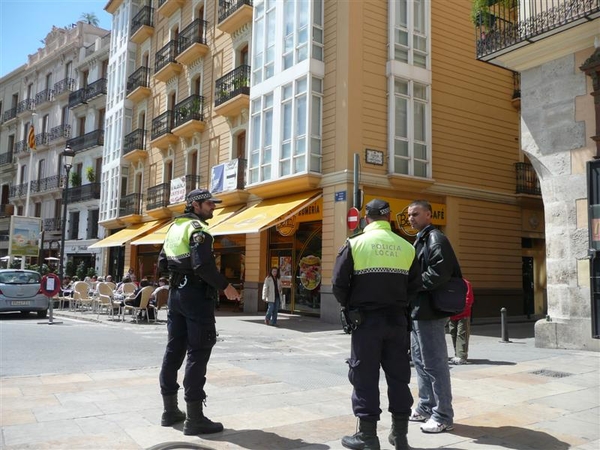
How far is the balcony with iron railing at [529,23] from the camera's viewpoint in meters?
10.0

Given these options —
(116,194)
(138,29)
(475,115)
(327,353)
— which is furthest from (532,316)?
(138,29)

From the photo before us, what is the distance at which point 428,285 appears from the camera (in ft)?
15.7

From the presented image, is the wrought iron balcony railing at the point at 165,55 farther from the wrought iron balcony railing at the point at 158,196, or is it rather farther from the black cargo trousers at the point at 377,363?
the black cargo trousers at the point at 377,363

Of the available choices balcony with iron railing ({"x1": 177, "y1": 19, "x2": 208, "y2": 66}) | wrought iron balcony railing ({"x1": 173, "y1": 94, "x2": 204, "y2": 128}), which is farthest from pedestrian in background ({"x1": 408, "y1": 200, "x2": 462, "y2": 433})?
balcony with iron railing ({"x1": 177, "y1": 19, "x2": 208, "y2": 66})

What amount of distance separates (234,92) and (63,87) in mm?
24150

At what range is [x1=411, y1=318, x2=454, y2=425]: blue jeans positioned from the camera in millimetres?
4738

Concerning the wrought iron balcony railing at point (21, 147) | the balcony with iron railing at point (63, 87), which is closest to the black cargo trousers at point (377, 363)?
the balcony with iron railing at point (63, 87)

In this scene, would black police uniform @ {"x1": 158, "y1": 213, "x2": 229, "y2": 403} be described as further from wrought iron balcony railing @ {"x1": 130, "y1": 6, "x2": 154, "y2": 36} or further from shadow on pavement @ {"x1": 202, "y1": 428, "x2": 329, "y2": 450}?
wrought iron balcony railing @ {"x1": 130, "y1": 6, "x2": 154, "y2": 36}

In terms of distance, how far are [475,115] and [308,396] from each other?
15.7 meters

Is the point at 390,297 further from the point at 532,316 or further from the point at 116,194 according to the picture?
the point at 116,194

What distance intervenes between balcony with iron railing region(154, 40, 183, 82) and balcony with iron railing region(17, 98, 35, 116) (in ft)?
66.4

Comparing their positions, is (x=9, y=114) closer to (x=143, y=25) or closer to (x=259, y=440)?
(x=143, y=25)

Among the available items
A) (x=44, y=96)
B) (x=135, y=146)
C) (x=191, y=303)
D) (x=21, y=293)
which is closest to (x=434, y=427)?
(x=191, y=303)

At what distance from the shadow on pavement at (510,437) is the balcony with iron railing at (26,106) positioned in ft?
148
